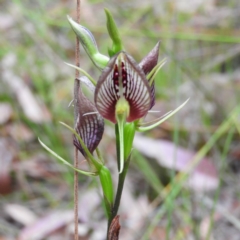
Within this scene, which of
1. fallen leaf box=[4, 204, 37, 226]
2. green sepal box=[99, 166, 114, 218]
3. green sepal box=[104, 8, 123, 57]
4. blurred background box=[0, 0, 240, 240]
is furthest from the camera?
fallen leaf box=[4, 204, 37, 226]

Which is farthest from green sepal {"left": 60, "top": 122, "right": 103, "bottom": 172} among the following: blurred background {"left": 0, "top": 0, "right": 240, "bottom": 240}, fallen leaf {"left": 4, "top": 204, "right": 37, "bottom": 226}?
fallen leaf {"left": 4, "top": 204, "right": 37, "bottom": 226}

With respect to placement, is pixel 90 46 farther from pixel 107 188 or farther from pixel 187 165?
pixel 187 165

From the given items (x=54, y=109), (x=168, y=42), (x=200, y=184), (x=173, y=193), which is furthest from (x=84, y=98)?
(x=168, y=42)

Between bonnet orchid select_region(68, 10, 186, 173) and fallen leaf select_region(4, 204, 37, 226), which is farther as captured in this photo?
fallen leaf select_region(4, 204, 37, 226)

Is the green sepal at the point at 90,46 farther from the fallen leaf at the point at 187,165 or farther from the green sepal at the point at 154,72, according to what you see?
the fallen leaf at the point at 187,165

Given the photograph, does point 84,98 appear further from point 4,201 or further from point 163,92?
point 163,92

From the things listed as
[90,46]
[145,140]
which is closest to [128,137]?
[90,46]

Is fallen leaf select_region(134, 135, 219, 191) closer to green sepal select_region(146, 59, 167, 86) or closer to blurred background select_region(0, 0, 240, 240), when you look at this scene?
blurred background select_region(0, 0, 240, 240)
